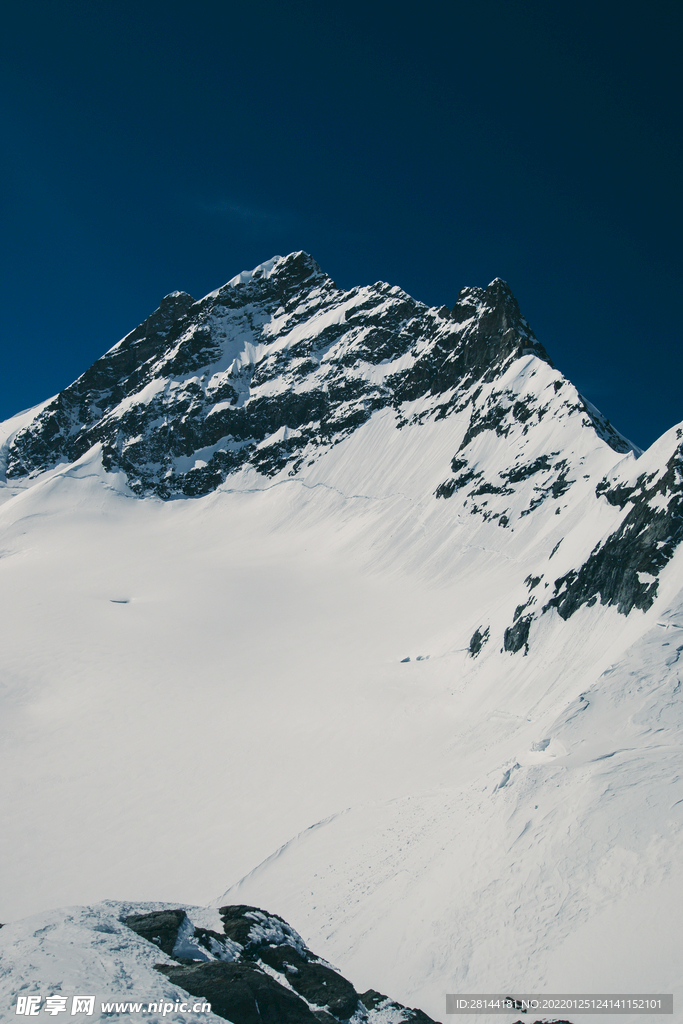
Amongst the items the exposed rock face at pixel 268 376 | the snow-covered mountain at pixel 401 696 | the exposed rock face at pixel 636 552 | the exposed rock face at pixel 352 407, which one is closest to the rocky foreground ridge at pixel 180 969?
the snow-covered mountain at pixel 401 696

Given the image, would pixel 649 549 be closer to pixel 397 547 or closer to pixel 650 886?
pixel 650 886

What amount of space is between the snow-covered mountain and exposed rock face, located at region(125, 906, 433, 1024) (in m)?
2.48

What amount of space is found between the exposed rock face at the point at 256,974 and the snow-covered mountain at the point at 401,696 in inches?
97.7

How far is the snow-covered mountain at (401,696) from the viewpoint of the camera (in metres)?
12.3

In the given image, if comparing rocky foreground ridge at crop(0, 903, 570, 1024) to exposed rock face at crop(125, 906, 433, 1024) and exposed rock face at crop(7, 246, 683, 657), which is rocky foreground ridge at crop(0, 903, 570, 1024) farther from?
exposed rock face at crop(7, 246, 683, 657)

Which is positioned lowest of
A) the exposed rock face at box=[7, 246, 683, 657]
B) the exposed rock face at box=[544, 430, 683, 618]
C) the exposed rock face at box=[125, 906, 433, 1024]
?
the exposed rock face at box=[125, 906, 433, 1024]

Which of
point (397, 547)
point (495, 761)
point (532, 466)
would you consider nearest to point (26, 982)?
point (495, 761)

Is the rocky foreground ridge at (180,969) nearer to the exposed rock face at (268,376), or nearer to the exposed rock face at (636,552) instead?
the exposed rock face at (636,552)

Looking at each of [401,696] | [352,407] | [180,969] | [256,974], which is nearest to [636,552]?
[401,696]

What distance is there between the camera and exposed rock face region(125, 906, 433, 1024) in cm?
762

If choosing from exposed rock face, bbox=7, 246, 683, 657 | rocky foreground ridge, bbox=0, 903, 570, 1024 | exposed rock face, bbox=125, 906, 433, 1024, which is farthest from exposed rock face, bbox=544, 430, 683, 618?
exposed rock face, bbox=125, 906, 433, 1024

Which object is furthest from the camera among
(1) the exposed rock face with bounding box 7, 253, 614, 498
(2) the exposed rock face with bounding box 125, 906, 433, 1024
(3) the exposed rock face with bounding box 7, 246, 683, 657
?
(1) the exposed rock face with bounding box 7, 253, 614, 498

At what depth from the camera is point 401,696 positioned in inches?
1064

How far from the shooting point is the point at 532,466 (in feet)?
162
